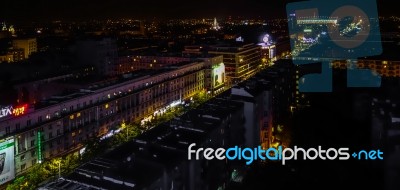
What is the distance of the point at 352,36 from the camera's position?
29156 mm

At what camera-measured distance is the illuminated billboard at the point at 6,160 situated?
24.9 ft

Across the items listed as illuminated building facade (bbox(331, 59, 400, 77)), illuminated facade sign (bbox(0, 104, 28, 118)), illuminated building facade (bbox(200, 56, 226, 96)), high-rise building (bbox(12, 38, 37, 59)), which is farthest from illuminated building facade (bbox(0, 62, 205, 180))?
high-rise building (bbox(12, 38, 37, 59))

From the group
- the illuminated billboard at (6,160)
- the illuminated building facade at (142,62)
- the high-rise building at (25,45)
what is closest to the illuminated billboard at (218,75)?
the illuminated building facade at (142,62)

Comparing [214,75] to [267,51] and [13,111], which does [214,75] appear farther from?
[13,111]

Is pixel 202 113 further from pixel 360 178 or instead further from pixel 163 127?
pixel 360 178

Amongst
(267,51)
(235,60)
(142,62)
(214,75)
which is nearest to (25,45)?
(142,62)

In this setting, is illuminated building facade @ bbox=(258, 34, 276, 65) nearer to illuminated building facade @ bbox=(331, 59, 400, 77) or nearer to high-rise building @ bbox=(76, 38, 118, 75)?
illuminated building facade @ bbox=(331, 59, 400, 77)

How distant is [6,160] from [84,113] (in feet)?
9.97

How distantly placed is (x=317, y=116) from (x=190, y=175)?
5.37 m

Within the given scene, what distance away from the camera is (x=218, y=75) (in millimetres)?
18281

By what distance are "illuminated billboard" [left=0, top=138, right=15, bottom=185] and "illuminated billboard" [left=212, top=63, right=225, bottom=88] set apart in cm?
1074

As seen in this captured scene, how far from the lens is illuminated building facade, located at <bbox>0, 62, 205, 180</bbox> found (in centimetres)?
859

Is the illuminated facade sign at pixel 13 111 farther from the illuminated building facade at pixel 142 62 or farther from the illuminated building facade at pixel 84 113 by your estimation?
the illuminated building facade at pixel 142 62

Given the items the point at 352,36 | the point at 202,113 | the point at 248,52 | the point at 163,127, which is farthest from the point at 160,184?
the point at 352,36
